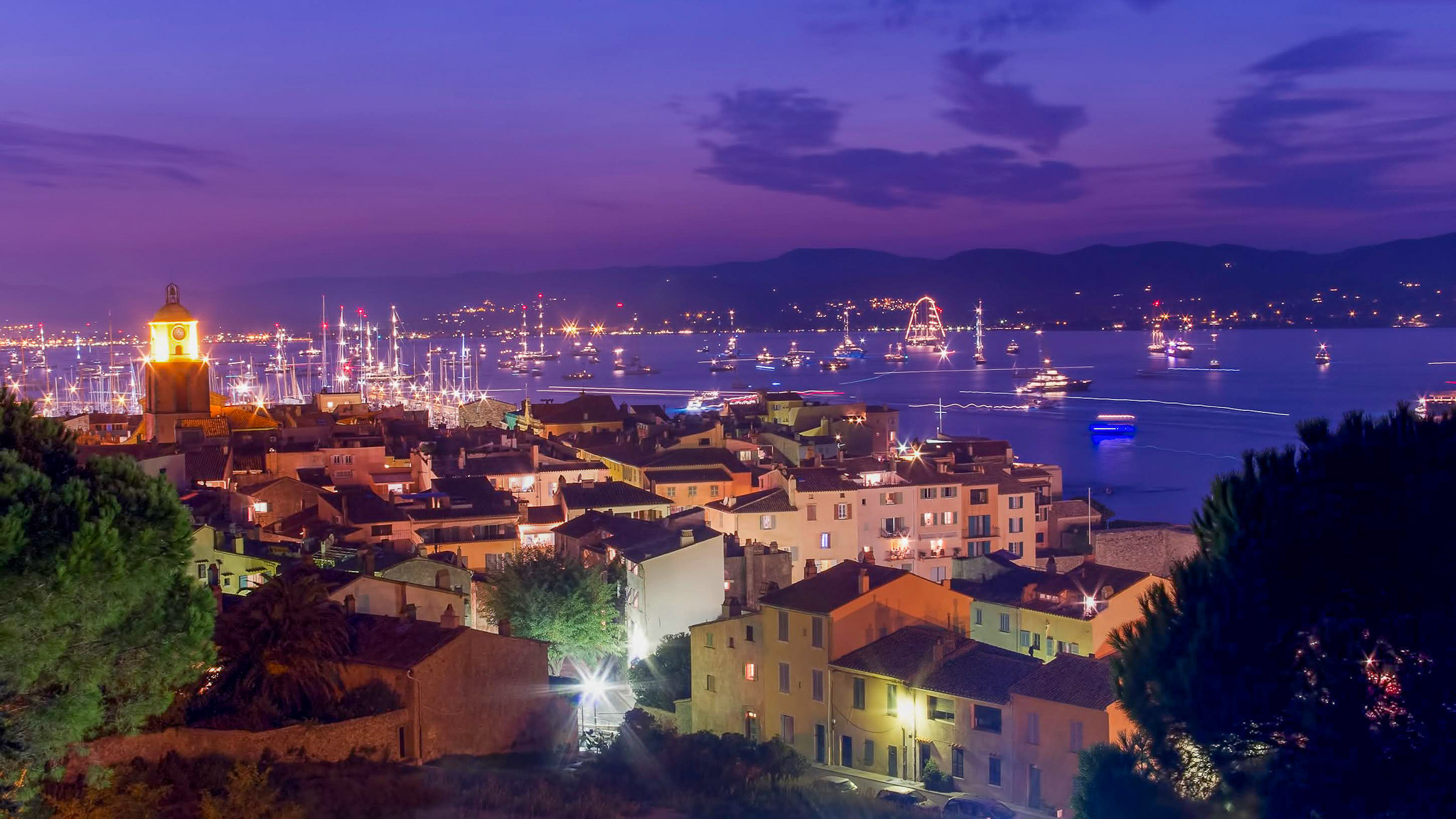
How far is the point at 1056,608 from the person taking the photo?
11.8 metres

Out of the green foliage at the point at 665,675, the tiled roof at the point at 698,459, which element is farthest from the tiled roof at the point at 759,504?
the green foliage at the point at 665,675

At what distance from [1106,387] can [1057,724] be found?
59.8 meters

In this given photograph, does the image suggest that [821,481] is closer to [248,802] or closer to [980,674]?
[980,674]

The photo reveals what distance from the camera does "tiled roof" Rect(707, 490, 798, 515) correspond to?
16.4m

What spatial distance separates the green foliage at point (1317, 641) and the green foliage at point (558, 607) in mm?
6542

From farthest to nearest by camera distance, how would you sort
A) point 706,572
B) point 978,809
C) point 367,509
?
point 367,509 → point 706,572 → point 978,809

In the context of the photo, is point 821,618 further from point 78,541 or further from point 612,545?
point 78,541

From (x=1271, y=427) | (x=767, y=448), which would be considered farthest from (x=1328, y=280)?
(x=767, y=448)

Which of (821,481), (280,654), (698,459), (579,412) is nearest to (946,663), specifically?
(280,654)

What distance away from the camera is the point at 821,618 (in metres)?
10.4

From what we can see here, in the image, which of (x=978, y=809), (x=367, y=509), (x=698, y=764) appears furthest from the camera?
(x=367, y=509)

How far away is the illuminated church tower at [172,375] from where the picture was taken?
21047 millimetres

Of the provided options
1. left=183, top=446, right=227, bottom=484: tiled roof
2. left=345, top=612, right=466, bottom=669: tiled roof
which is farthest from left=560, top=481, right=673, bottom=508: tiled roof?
left=345, top=612, right=466, bottom=669: tiled roof

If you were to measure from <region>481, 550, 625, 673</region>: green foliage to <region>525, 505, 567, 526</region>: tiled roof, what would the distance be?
3.26 m
